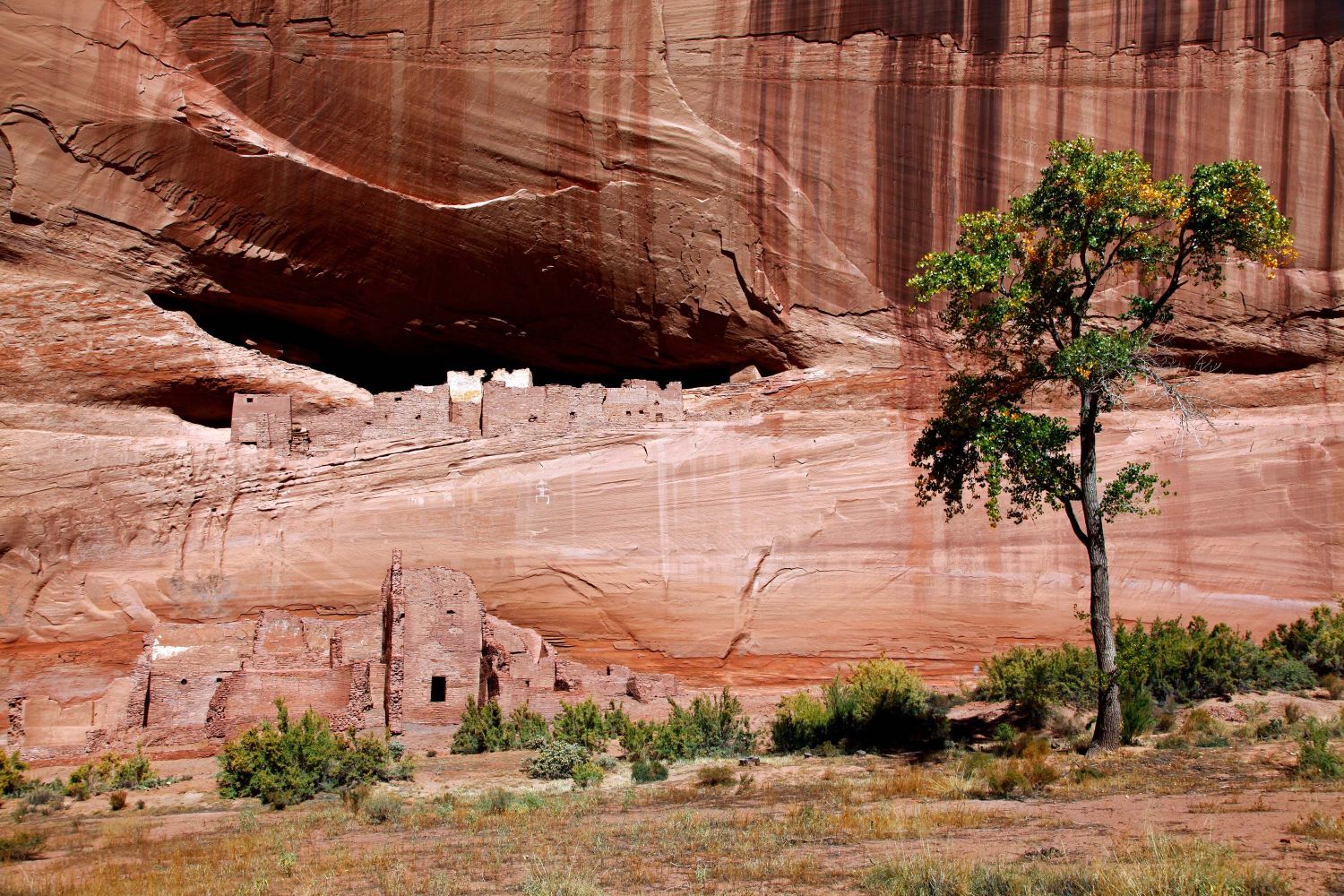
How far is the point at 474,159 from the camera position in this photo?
2045cm

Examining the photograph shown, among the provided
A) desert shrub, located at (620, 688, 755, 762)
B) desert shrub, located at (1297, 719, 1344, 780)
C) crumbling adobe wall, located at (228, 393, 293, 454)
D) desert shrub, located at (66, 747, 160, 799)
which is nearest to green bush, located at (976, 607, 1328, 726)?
desert shrub, located at (620, 688, 755, 762)

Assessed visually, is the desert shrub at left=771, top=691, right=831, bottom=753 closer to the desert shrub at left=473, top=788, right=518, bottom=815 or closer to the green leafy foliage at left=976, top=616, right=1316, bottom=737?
the green leafy foliage at left=976, top=616, right=1316, bottom=737

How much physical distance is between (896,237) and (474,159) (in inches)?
269

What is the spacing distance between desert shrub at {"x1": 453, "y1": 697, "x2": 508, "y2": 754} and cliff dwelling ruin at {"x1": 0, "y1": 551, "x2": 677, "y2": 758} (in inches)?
13.6

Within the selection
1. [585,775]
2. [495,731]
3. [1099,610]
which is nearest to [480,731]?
[495,731]

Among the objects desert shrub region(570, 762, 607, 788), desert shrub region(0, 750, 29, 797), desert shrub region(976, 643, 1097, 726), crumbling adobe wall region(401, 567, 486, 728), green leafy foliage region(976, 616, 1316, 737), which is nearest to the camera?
desert shrub region(570, 762, 607, 788)

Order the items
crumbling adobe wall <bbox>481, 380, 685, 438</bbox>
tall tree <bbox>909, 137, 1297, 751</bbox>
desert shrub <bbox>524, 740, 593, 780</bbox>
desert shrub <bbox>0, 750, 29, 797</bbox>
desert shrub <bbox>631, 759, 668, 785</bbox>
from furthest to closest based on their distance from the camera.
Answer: crumbling adobe wall <bbox>481, 380, 685, 438</bbox>
desert shrub <bbox>0, 750, 29, 797</bbox>
desert shrub <bbox>524, 740, 593, 780</bbox>
desert shrub <bbox>631, 759, 668, 785</bbox>
tall tree <bbox>909, 137, 1297, 751</bbox>

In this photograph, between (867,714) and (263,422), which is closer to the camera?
(867,714)

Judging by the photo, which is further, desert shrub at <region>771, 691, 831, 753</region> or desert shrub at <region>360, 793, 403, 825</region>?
desert shrub at <region>771, 691, 831, 753</region>

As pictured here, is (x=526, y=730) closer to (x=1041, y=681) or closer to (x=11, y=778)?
(x=11, y=778)

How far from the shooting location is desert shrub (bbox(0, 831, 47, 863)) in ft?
38.5

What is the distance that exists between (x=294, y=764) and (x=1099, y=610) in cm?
932

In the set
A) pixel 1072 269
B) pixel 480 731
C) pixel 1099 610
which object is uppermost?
pixel 1072 269

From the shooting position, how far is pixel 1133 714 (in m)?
15.0
